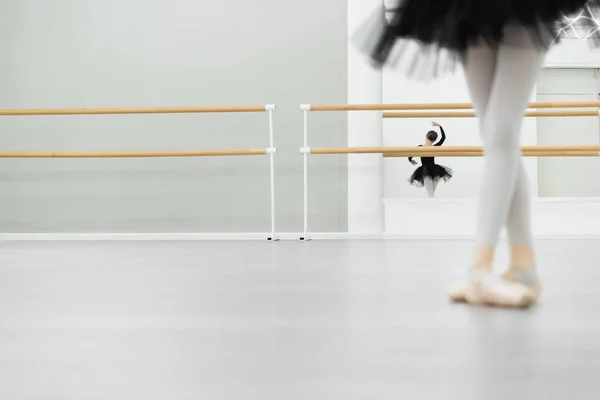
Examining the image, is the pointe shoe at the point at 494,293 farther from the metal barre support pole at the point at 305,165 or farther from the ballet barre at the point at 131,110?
the ballet barre at the point at 131,110

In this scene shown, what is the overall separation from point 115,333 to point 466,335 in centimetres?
45

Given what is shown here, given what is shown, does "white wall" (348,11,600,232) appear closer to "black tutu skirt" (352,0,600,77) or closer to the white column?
the white column

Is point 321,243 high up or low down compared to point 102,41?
down

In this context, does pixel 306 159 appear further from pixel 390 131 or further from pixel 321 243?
pixel 390 131

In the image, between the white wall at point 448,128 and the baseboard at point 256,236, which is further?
the white wall at point 448,128

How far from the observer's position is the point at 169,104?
2.97 metres

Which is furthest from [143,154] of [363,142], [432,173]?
[432,173]

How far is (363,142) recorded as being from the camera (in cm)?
288

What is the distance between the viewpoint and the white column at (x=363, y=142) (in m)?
2.88

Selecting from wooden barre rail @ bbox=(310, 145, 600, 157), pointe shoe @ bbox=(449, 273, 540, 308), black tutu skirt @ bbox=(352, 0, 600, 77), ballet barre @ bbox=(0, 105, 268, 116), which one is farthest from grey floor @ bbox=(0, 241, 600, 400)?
ballet barre @ bbox=(0, 105, 268, 116)

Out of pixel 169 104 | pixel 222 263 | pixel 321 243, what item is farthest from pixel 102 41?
pixel 222 263

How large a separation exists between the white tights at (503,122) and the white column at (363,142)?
1774mm

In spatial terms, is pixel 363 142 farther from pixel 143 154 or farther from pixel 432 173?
pixel 432 173

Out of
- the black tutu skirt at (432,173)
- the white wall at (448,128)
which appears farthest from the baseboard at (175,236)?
the white wall at (448,128)
